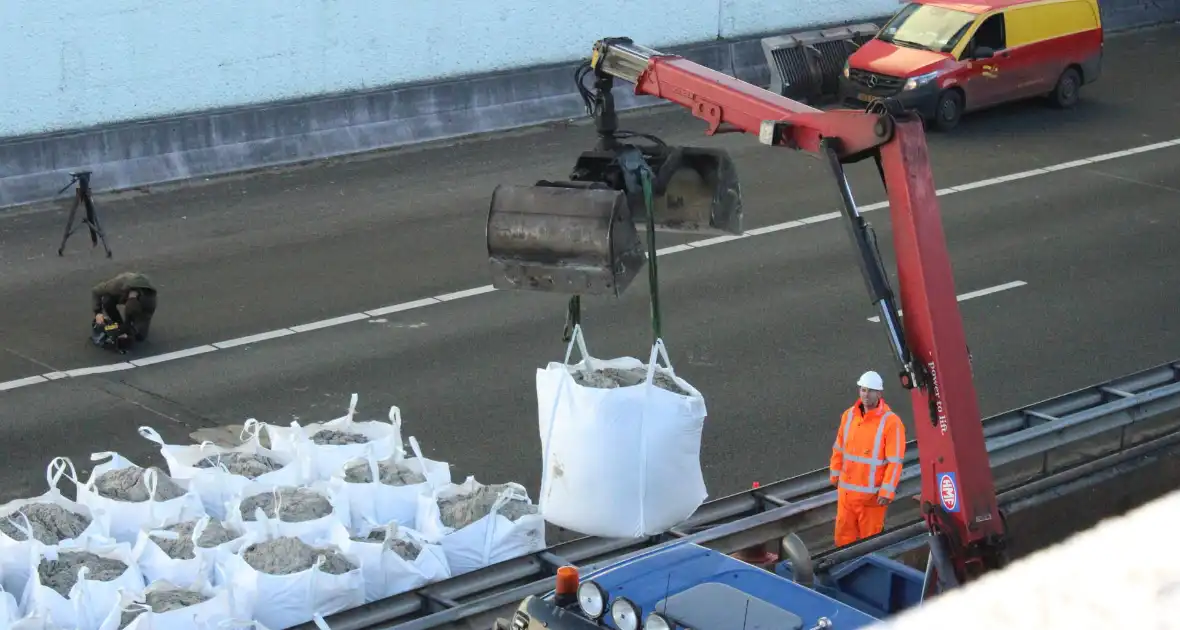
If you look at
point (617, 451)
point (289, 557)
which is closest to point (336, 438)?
point (289, 557)

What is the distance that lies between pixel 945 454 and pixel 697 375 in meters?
6.62

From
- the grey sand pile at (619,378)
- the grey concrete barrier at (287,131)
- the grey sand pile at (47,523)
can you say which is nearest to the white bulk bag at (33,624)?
the grey sand pile at (47,523)

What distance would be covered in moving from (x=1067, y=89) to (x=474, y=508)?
18.1 meters

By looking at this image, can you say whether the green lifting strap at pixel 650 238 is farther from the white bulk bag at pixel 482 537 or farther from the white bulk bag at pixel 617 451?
the white bulk bag at pixel 482 537

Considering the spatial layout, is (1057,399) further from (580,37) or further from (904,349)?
(580,37)

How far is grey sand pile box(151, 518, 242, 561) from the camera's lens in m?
7.51

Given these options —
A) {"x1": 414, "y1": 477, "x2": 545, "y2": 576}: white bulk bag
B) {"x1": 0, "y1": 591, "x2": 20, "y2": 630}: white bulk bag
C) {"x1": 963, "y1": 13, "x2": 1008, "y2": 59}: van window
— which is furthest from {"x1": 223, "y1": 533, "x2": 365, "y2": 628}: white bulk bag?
{"x1": 963, "y1": 13, "x2": 1008, "y2": 59}: van window

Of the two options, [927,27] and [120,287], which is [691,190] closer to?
[120,287]

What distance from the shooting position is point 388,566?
25.2ft

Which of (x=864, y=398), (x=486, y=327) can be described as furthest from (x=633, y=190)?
(x=486, y=327)

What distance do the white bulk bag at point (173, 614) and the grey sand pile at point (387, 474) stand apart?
155 cm

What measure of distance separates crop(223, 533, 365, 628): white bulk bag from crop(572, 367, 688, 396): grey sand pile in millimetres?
1518

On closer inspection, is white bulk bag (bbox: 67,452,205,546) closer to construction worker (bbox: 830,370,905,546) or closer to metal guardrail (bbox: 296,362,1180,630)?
metal guardrail (bbox: 296,362,1180,630)

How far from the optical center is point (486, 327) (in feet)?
45.7
